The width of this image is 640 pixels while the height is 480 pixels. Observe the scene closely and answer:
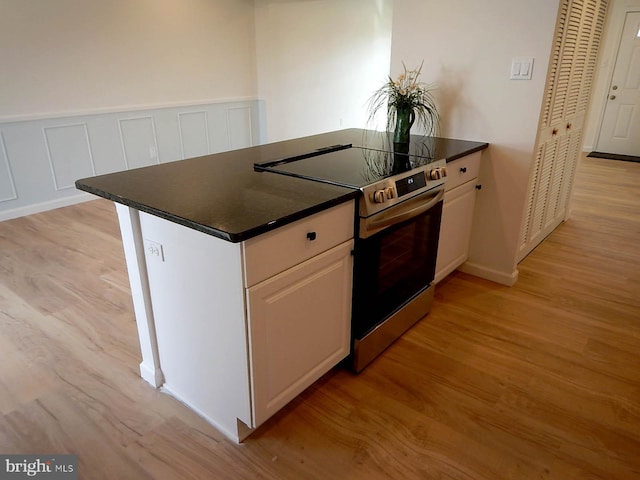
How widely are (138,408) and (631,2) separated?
768 centimetres

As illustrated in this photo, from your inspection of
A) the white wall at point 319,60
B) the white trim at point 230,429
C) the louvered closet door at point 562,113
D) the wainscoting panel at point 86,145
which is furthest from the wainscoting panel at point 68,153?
the louvered closet door at point 562,113

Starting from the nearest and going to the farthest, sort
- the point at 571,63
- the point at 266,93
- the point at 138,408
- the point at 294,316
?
the point at 294,316 < the point at 138,408 < the point at 571,63 < the point at 266,93

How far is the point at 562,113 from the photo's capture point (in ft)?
9.62

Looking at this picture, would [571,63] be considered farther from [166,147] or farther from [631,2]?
[631,2]

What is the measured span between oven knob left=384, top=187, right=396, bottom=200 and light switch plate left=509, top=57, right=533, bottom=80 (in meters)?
1.28

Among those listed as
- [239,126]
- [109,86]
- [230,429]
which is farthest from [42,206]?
[230,429]

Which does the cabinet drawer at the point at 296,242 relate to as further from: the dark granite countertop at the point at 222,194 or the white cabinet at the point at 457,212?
the white cabinet at the point at 457,212

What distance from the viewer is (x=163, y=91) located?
4996 mm

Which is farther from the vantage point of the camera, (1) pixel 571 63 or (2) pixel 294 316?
(1) pixel 571 63

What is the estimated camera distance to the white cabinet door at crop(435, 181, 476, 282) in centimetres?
256

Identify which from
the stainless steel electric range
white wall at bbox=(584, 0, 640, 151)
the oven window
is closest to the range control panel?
the stainless steel electric range

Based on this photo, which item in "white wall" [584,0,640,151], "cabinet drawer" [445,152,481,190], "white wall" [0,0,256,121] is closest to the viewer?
"cabinet drawer" [445,152,481,190]

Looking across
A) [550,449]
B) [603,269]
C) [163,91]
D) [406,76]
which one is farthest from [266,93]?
[550,449]

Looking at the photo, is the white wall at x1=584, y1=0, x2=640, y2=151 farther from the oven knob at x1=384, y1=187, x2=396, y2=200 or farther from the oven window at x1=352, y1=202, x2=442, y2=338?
the oven knob at x1=384, y1=187, x2=396, y2=200
